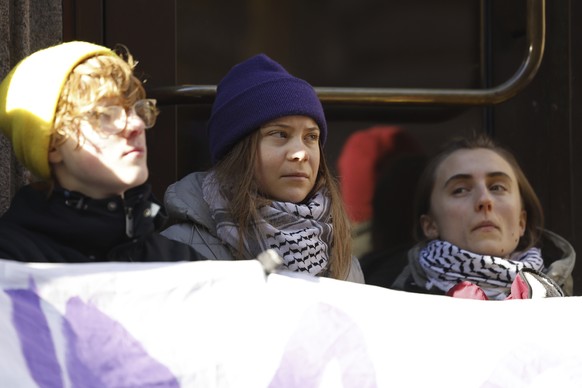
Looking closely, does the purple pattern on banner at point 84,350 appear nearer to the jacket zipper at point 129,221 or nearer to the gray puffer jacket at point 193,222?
the jacket zipper at point 129,221

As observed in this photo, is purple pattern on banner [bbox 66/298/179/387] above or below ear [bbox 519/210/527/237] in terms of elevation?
above

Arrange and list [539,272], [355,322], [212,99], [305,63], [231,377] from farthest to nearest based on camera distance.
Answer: [305,63]
[212,99]
[539,272]
[355,322]
[231,377]

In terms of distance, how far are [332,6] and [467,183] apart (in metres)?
0.68

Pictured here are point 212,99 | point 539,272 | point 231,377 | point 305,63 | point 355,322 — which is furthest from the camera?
point 305,63

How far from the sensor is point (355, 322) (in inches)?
77.6

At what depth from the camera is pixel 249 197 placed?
101 inches

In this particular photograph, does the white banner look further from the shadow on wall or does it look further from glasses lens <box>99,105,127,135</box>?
the shadow on wall

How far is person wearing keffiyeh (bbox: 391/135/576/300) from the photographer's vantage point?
Result: 9.23 feet

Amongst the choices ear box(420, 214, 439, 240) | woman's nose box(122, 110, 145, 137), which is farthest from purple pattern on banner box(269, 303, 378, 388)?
ear box(420, 214, 439, 240)

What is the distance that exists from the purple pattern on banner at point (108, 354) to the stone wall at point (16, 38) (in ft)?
2.74

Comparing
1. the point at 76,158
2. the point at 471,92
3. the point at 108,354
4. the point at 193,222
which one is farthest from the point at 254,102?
the point at 108,354

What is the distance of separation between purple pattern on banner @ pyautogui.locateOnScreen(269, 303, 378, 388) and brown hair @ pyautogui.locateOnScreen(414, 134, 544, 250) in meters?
1.23

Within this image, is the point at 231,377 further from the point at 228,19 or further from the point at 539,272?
the point at 228,19

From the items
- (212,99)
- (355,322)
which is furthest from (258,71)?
(355,322)
